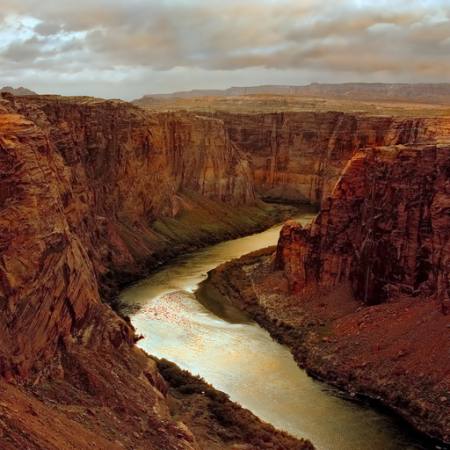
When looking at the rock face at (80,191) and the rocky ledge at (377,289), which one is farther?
the rocky ledge at (377,289)

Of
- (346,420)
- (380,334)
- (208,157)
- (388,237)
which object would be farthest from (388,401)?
Answer: (208,157)

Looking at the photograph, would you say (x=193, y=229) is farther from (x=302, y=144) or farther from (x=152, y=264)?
(x=302, y=144)

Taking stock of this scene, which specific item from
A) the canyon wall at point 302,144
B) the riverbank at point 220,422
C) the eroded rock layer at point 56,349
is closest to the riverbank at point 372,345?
the riverbank at point 220,422

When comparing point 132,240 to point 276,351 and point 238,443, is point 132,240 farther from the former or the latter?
point 238,443

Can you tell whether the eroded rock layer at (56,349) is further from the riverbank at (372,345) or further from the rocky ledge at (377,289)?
the rocky ledge at (377,289)

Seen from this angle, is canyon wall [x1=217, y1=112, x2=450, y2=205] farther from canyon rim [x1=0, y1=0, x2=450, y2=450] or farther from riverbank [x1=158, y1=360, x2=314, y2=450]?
riverbank [x1=158, y1=360, x2=314, y2=450]

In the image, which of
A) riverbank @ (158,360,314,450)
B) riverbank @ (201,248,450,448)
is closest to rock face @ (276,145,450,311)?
riverbank @ (201,248,450,448)

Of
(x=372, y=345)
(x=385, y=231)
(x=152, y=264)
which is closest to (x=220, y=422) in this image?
(x=372, y=345)
